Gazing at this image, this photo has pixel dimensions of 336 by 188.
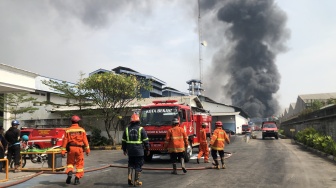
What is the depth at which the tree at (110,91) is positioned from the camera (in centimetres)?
2586

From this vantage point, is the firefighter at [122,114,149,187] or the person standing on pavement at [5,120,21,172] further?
the person standing on pavement at [5,120,21,172]

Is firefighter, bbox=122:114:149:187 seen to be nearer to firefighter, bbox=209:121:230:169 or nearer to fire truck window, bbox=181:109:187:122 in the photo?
firefighter, bbox=209:121:230:169

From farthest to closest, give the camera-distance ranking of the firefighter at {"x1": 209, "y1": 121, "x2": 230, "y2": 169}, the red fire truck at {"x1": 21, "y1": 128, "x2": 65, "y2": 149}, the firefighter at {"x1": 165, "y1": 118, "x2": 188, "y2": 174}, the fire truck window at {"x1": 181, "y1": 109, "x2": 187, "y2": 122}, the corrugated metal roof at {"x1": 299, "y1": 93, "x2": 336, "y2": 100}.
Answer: the corrugated metal roof at {"x1": 299, "y1": 93, "x2": 336, "y2": 100}
the red fire truck at {"x1": 21, "y1": 128, "x2": 65, "y2": 149}
the fire truck window at {"x1": 181, "y1": 109, "x2": 187, "y2": 122}
the firefighter at {"x1": 209, "y1": 121, "x2": 230, "y2": 169}
the firefighter at {"x1": 165, "y1": 118, "x2": 188, "y2": 174}

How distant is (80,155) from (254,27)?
349ft

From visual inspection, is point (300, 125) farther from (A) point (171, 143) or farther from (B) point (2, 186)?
(B) point (2, 186)

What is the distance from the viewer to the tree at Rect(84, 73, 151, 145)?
25.9 meters

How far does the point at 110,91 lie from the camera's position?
1019 inches

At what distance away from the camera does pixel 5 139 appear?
1162 cm

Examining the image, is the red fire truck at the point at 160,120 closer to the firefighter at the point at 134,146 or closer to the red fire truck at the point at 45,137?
the firefighter at the point at 134,146

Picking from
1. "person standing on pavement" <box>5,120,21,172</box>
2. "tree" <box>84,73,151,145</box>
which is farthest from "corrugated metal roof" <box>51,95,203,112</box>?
"person standing on pavement" <box>5,120,21,172</box>

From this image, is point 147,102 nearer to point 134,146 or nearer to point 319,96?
point 134,146

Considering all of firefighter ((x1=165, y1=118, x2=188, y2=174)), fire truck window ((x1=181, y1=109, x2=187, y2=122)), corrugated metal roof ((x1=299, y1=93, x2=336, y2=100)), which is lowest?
firefighter ((x1=165, y1=118, x2=188, y2=174))

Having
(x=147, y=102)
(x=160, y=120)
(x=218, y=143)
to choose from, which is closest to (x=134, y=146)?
(x=218, y=143)

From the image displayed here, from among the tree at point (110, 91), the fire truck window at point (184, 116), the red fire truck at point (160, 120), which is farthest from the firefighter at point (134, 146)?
the tree at point (110, 91)
